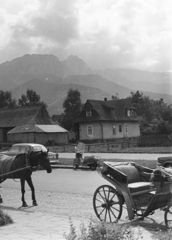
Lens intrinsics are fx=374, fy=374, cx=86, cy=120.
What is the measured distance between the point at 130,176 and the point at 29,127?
50.2 metres

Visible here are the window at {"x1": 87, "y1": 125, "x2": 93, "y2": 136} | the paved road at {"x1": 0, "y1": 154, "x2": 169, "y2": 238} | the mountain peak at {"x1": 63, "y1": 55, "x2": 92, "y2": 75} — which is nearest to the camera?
the paved road at {"x1": 0, "y1": 154, "x2": 169, "y2": 238}

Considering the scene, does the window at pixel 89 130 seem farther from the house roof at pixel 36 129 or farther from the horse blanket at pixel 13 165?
the horse blanket at pixel 13 165

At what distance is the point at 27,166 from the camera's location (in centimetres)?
1077

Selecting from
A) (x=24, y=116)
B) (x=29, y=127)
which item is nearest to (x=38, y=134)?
(x=29, y=127)

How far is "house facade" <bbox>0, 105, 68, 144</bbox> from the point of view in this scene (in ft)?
185

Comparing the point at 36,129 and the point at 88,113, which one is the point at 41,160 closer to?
the point at 36,129

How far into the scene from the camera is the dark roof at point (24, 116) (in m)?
62.8

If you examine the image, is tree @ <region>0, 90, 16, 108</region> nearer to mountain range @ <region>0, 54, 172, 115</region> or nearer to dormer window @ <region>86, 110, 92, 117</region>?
dormer window @ <region>86, 110, 92, 117</region>

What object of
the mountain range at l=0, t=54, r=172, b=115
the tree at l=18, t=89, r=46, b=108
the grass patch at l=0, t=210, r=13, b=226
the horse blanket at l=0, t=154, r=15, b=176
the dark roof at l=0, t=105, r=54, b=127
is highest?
the mountain range at l=0, t=54, r=172, b=115

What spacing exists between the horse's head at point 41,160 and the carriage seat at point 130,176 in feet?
9.09

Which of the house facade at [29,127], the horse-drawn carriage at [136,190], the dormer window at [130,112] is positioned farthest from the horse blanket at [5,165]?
the dormer window at [130,112]

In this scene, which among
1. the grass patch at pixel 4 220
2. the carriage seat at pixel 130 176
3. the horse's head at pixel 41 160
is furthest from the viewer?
the horse's head at pixel 41 160

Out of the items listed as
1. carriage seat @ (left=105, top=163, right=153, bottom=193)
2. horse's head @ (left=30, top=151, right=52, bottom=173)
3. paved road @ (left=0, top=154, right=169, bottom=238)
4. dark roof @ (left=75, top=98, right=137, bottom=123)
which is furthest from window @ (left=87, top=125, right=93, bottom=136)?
carriage seat @ (left=105, top=163, right=153, bottom=193)

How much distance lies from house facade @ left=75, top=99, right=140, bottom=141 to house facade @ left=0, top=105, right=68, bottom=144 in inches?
191
